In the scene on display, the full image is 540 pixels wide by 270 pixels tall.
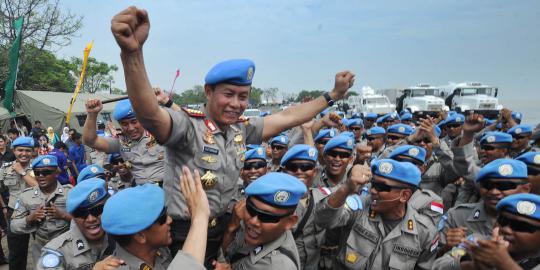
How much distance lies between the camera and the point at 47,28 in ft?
79.6

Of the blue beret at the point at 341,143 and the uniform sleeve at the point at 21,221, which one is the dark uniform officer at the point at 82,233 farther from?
the blue beret at the point at 341,143

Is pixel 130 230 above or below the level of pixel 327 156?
above

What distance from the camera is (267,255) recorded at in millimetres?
2191

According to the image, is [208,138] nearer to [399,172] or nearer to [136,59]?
[136,59]

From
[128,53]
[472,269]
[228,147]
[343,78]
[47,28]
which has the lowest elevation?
[472,269]

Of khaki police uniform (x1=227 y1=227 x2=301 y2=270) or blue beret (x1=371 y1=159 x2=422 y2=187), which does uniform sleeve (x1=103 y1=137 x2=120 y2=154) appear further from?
blue beret (x1=371 y1=159 x2=422 y2=187)

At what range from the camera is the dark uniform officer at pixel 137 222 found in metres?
1.87

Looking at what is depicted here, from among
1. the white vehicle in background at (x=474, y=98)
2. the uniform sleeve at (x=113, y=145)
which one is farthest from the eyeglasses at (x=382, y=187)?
the white vehicle in background at (x=474, y=98)

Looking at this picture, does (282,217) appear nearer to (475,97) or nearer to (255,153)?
(255,153)

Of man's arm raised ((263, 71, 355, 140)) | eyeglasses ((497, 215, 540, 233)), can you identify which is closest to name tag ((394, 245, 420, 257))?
eyeglasses ((497, 215, 540, 233))

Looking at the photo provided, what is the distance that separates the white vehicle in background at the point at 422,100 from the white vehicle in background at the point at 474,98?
0.99 meters

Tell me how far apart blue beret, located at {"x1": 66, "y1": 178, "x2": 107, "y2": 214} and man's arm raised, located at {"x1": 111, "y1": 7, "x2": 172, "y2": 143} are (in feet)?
4.85

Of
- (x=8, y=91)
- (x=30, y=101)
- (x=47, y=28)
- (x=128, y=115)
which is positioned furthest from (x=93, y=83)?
(x=128, y=115)

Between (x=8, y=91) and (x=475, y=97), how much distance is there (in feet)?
79.6
